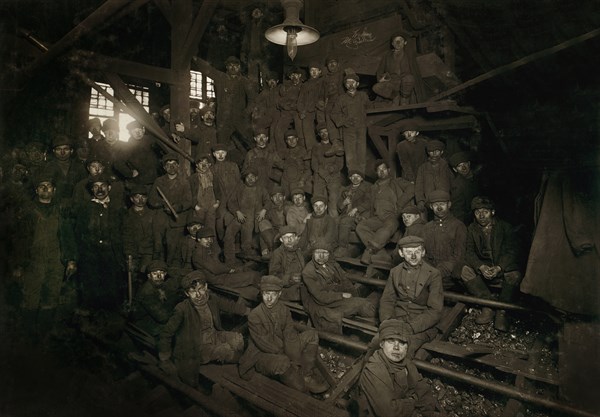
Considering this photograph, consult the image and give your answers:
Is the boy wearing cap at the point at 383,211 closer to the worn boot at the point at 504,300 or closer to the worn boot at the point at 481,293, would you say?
the worn boot at the point at 481,293

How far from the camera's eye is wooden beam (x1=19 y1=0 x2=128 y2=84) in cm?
670

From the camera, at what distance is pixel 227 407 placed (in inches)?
203

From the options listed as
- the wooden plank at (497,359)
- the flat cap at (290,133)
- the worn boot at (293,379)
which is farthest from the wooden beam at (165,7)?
the wooden plank at (497,359)

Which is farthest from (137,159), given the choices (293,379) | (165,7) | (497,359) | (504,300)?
(497,359)

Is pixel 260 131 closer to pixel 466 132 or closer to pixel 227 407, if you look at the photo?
pixel 466 132

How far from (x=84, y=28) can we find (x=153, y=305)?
461 cm

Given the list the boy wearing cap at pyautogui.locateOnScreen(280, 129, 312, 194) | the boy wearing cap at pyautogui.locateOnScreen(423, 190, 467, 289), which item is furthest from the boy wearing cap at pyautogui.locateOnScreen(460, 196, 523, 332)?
the boy wearing cap at pyautogui.locateOnScreen(280, 129, 312, 194)

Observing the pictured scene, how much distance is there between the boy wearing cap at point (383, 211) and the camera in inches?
315

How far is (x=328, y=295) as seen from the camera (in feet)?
21.8

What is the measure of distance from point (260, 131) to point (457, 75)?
499cm

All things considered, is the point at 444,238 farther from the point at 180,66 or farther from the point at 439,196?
the point at 180,66

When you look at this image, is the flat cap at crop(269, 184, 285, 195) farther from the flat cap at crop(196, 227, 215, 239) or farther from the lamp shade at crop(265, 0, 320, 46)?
the lamp shade at crop(265, 0, 320, 46)

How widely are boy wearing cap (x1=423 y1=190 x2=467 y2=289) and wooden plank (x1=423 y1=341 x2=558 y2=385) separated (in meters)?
1.54

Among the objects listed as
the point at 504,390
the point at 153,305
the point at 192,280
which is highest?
the point at 192,280
